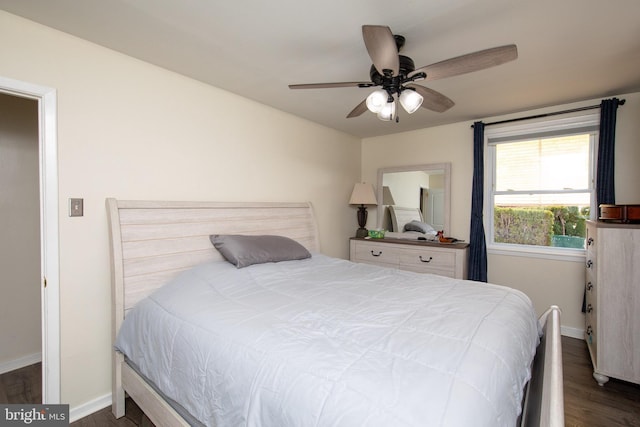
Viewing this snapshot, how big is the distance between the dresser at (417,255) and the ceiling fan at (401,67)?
1.81 m

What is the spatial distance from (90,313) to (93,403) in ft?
2.00

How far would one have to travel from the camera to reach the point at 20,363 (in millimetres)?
2445

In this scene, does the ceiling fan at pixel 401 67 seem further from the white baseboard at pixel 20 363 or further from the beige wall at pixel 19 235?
the white baseboard at pixel 20 363

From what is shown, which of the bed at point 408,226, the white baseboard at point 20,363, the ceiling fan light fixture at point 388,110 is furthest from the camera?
the bed at point 408,226

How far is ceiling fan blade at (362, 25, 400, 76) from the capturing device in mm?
1259

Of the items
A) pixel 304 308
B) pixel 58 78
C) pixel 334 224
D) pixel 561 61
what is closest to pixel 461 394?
pixel 304 308

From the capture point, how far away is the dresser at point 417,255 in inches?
126

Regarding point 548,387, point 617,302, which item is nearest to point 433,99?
point 548,387

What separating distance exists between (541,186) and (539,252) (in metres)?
0.73

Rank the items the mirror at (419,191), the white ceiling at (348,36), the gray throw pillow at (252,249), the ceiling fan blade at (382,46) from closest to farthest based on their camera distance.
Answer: the ceiling fan blade at (382,46)
the white ceiling at (348,36)
the gray throw pillow at (252,249)
the mirror at (419,191)

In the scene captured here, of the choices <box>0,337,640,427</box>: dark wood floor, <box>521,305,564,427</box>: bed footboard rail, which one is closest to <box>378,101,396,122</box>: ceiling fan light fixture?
<box>521,305,564,427</box>: bed footboard rail

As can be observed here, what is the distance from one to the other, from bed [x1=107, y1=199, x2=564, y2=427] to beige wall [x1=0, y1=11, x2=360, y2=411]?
6.7 inches

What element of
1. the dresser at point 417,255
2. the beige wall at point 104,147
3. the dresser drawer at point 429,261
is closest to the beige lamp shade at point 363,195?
the dresser at point 417,255

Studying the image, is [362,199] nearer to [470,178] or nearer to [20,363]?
[470,178]
